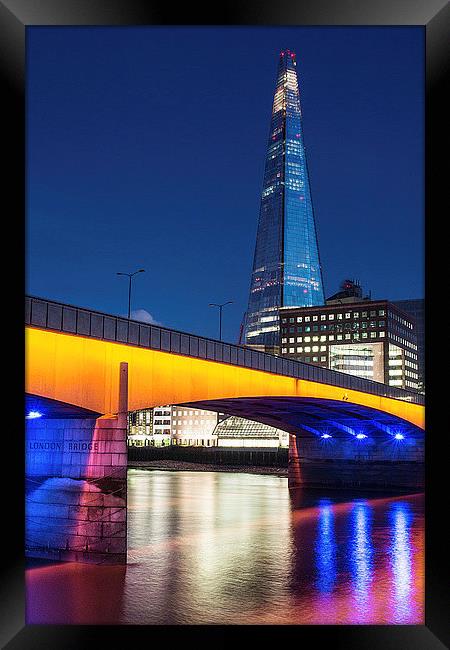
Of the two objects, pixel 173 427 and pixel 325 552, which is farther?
pixel 173 427

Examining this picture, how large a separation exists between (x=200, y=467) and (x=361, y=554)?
74917mm

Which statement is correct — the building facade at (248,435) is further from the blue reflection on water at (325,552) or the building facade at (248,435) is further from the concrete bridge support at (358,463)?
the blue reflection on water at (325,552)

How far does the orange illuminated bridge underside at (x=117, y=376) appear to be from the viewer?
22.8m

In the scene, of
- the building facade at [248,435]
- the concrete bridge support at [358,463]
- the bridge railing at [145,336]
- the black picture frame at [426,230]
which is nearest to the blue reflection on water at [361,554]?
the bridge railing at [145,336]

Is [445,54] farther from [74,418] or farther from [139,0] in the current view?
[74,418]

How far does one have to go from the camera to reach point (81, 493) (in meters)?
24.6

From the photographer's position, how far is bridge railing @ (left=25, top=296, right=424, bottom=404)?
22391 mm

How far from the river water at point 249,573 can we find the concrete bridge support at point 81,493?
1.16 metres

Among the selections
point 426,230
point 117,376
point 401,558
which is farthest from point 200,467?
point 426,230

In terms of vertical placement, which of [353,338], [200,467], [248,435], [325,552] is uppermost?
[353,338]

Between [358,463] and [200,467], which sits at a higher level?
[358,463]

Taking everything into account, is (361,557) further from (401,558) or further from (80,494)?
(80,494)

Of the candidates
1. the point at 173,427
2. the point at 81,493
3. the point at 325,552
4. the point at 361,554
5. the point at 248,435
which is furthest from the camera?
the point at 173,427

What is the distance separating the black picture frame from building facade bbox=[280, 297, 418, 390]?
460ft
